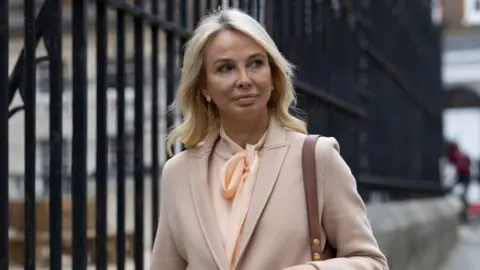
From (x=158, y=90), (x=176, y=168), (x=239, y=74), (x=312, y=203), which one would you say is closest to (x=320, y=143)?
(x=312, y=203)

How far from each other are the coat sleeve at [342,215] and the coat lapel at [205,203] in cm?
27

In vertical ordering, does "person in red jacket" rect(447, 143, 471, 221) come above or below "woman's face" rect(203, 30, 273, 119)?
below

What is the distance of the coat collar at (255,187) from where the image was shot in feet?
8.02

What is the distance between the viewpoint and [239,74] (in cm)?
250

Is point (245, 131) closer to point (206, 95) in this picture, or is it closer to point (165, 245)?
point (206, 95)

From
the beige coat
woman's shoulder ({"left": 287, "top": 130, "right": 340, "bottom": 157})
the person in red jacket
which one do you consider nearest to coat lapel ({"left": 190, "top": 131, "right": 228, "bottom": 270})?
the beige coat

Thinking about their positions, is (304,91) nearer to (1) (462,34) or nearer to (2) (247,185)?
(2) (247,185)

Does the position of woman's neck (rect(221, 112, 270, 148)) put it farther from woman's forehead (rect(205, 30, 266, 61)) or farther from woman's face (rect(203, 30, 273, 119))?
woman's forehead (rect(205, 30, 266, 61))

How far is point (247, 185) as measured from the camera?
2494 mm

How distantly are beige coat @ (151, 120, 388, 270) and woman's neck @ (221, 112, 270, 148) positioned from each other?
0.03 meters

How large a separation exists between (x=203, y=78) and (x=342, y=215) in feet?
1.67

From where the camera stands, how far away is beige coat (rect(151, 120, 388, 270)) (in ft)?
8.02

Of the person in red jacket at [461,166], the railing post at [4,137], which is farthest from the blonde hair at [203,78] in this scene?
the person in red jacket at [461,166]

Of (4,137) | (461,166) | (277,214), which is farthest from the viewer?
→ (461,166)
